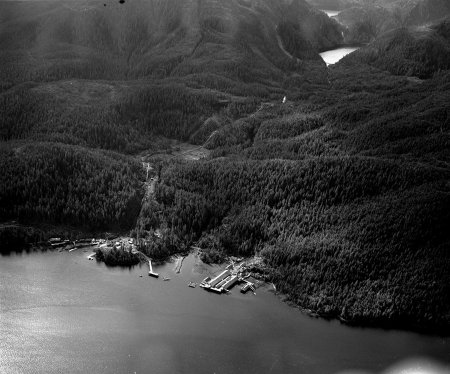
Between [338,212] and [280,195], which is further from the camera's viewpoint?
[280,195]

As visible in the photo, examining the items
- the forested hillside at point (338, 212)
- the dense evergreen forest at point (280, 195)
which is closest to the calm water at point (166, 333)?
the forested hillside at point (338, 212)

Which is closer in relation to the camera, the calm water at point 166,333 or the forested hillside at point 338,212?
the calm water at point 166,333

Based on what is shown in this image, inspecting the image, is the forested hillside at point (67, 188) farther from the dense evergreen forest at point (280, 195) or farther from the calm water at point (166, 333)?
the calm water at point (166, 333)

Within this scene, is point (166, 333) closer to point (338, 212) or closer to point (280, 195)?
point (280, 195)

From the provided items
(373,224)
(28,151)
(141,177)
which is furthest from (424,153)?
(28,151)

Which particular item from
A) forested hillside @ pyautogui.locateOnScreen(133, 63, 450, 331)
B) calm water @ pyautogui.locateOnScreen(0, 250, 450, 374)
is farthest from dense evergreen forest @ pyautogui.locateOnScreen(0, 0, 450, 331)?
calm water @ pyautogui.locateOnScreen(0, 250, 450, 374)

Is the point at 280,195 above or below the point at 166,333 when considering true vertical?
above

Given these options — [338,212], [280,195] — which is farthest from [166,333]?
[338,212]

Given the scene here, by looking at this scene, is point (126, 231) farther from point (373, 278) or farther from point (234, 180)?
point (373, 278)
